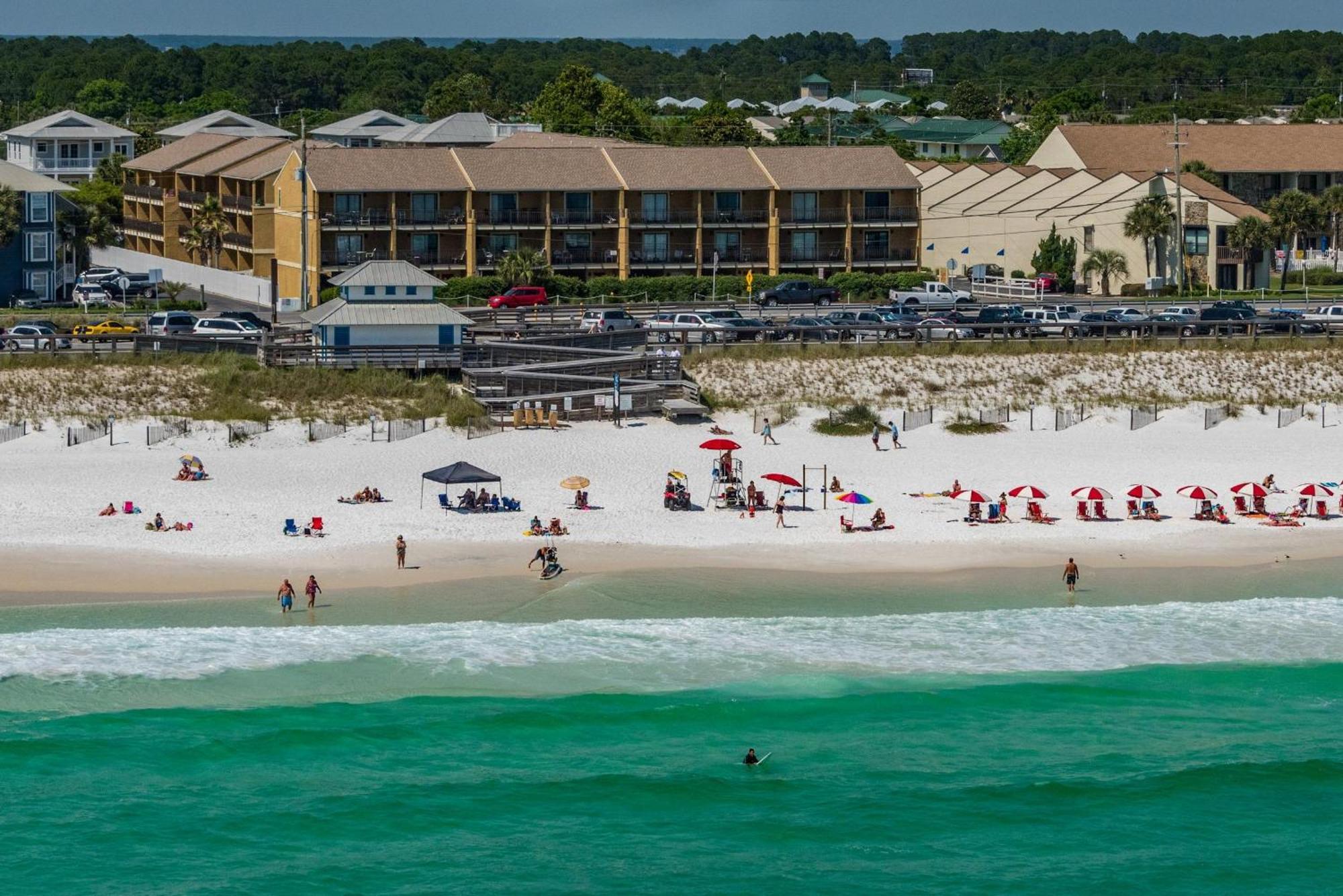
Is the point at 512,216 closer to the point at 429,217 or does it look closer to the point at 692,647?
the point at 429,217

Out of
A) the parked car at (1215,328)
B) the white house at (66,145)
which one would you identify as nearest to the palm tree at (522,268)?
the parked car at (1215,328)

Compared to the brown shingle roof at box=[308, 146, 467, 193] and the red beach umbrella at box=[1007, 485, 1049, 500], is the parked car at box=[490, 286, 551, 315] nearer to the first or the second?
the brown shingle roof at box=[308, 146, 467, 193]

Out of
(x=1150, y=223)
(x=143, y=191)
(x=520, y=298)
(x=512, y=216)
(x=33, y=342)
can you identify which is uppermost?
(x=143, y=191)

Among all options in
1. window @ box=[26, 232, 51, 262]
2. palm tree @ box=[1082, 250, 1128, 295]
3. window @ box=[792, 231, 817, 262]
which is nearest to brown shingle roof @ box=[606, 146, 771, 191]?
window @ box=[792, 231, 817, 262]

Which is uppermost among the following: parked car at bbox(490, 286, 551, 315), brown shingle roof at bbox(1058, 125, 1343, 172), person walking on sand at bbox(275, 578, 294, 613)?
brown shingle roof at bbox(1058, 125, 1343, 172)

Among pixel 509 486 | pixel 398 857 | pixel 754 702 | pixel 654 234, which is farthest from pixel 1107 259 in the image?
pixel 398 857

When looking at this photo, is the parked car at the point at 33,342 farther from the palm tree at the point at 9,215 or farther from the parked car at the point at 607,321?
the palm tree at the point at 9,215

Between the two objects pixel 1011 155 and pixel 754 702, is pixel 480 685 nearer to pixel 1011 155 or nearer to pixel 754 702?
pixel 754 702

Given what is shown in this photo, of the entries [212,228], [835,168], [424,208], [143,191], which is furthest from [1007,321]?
[143,191]
